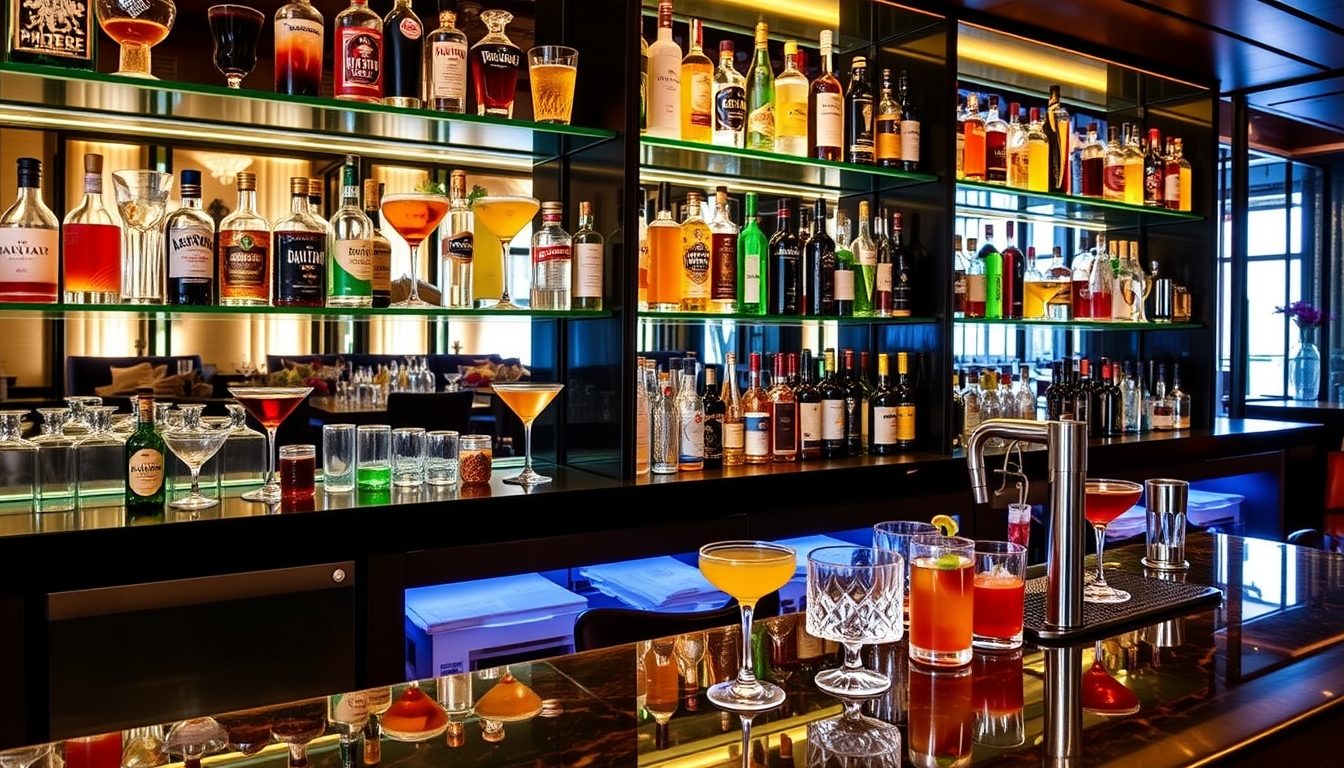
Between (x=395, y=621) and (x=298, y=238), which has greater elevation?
(x=298, y=238)

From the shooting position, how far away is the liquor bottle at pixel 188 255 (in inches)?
79.7

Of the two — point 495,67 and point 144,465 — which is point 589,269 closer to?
point 495,67

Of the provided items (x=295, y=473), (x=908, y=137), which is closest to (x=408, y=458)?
(x=295, y=473)

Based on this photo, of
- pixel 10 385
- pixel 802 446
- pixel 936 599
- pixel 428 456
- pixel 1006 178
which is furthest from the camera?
pixel 10 385

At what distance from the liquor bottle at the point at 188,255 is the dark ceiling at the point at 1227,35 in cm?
217

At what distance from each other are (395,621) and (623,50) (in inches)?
54.9

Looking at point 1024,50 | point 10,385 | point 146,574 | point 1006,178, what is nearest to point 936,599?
point 146,574

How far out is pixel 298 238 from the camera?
82.8 inches

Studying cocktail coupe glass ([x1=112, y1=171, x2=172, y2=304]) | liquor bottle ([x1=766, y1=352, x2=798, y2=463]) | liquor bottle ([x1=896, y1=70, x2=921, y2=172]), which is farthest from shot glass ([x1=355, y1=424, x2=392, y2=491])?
liquor bottle ([x1=896, y1=70, x2=921, y2=172])

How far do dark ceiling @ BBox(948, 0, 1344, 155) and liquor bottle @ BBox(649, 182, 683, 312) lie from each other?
1.15m

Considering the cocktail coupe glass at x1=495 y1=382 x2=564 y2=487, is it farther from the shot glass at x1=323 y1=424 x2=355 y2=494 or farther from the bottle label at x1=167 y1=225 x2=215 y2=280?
the bottle label at x1=167 y1=225 x2=215 y2=280

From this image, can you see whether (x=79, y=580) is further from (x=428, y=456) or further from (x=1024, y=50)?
(x=1024, y=50)

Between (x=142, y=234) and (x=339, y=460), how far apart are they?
0.60m

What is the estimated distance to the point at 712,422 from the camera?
2695 millimetres
